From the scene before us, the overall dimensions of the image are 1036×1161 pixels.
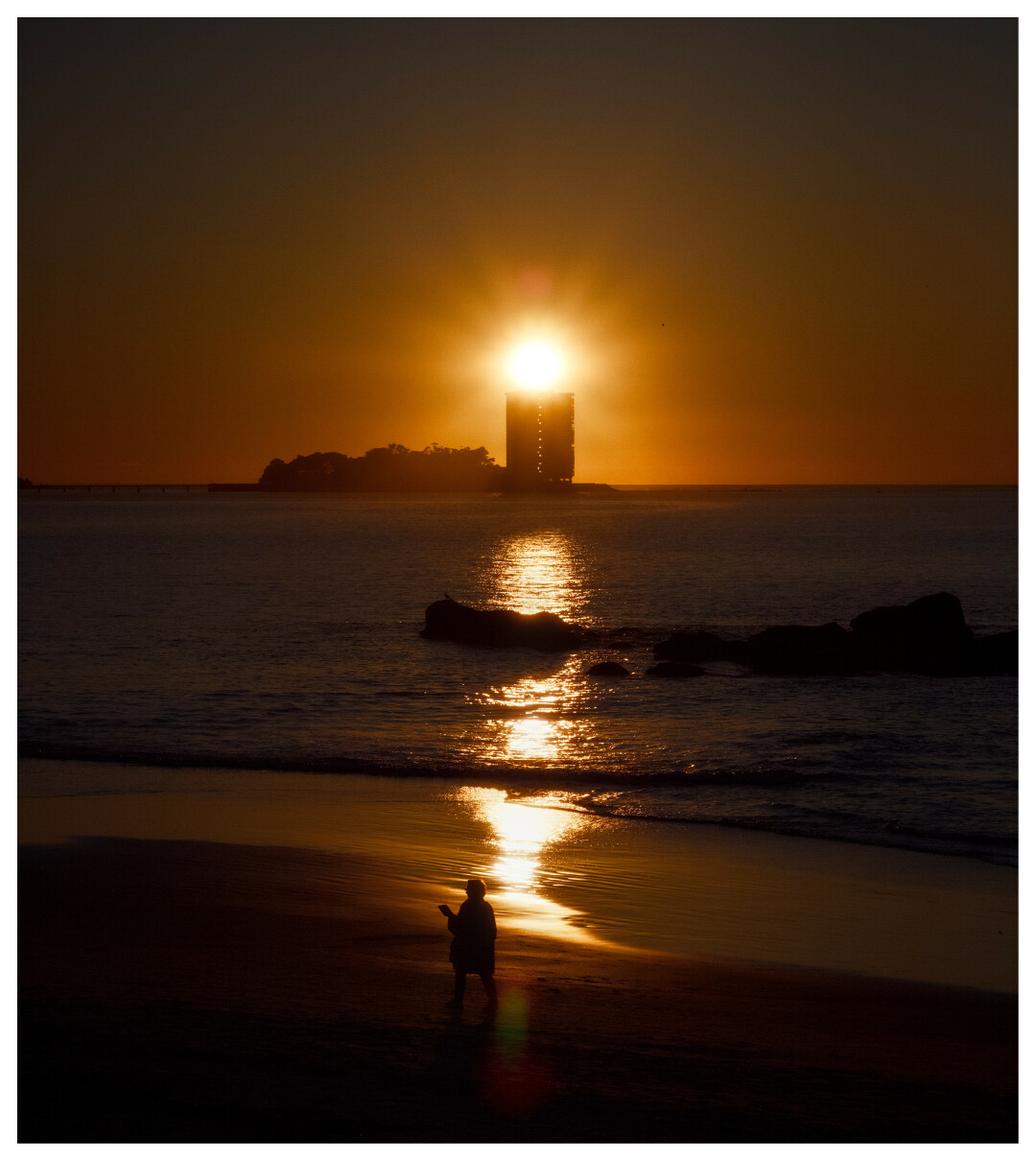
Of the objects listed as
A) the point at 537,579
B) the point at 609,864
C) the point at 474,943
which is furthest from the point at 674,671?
the point at 537,579

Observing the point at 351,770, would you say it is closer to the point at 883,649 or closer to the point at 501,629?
the point at 883,649

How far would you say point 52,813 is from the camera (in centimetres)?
1695

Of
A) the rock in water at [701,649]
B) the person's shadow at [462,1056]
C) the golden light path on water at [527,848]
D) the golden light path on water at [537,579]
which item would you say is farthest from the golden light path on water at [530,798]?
the golden light path on water at [537,579]

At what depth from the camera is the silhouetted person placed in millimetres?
9414

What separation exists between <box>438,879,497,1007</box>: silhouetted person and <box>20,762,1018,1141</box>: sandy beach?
217mm

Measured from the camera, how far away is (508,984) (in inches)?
397

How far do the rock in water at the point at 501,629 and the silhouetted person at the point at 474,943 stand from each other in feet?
116

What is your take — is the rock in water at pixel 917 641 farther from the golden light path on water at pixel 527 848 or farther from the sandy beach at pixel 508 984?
the sandy beach at pixel 508 984

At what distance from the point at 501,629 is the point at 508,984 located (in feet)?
118

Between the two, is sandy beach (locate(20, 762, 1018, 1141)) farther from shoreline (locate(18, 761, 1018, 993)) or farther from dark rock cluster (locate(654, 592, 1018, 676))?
dark rock cluster (locate(654, 592, 1018, 676))

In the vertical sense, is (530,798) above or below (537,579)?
below

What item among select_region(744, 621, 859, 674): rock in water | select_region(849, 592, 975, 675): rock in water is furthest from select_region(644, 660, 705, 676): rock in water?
select_region(849, 592, 975, 675): rock in water

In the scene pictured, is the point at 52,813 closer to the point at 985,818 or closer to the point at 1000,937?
the point at 1000,937

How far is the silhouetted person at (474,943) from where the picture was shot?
30.9 feet
